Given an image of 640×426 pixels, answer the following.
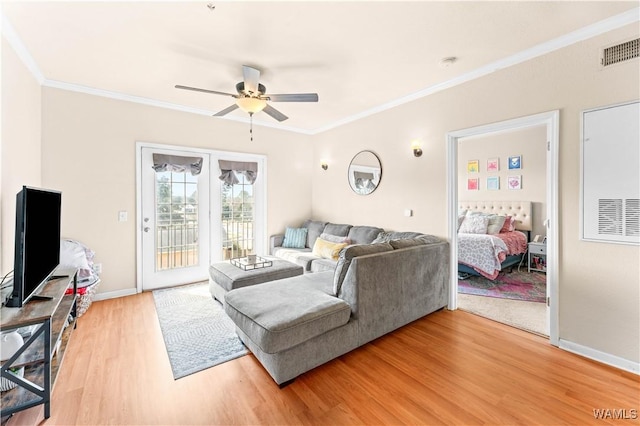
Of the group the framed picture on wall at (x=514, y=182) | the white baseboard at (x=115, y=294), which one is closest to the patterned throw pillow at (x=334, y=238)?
the white baseboard at (x=115, y=294)

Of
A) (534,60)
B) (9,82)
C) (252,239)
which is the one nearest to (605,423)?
(534,60)

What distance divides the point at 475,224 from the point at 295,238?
3.42 meters

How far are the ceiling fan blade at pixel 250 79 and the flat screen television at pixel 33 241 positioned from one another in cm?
191

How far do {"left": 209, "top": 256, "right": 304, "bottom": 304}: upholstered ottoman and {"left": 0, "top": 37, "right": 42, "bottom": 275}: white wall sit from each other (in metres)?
1.82

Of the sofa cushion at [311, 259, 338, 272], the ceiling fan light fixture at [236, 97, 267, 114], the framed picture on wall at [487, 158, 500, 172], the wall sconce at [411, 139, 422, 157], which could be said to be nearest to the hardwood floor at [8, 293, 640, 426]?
the sofa cushion at [311, 259, 338, 272]

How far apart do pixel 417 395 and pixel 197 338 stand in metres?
1.97

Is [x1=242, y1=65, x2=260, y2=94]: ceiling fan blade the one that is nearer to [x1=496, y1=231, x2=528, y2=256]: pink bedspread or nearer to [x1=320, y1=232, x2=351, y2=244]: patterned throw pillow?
[x1=320, y1=232, x2=351, y2=244]: patterned throw pillow

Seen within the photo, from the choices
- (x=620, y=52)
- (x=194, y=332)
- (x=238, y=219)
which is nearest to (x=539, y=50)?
(x=620, y=52)

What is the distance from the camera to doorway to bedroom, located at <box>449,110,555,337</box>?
338cm

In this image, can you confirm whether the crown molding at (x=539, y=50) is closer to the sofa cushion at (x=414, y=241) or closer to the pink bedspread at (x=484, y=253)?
the sofa cushion at (x=414, y=241)

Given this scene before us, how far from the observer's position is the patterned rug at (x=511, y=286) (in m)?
3.79

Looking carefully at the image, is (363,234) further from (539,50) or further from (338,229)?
(539,50)

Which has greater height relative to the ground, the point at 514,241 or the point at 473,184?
the point at 473,184

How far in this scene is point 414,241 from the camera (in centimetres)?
303
